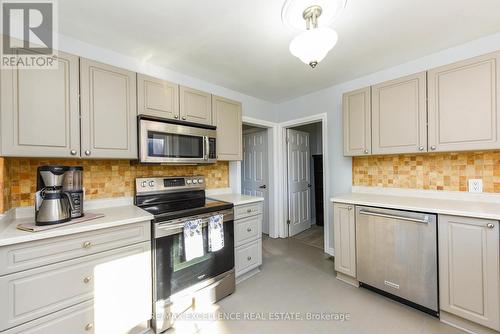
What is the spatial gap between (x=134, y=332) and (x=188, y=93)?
2.10m

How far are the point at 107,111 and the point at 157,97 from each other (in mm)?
446

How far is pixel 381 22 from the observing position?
168 cm

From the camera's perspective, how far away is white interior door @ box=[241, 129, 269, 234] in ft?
12.3

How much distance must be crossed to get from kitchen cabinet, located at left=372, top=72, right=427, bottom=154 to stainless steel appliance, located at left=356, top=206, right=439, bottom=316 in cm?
67

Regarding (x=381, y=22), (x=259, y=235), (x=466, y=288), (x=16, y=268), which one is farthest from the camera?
(x=259, y=235)

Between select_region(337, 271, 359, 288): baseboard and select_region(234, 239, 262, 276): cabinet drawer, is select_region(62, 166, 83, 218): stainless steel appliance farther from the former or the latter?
select_region(337, 271, 359, 288): baseboard

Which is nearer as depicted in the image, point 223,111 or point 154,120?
point 154,120

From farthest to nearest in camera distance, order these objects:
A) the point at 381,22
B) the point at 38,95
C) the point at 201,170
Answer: the point at 201,170, the point at 381,22, the point at 38,95

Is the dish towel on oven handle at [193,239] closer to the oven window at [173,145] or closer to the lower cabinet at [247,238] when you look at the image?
the lower cabinet at [247,238]

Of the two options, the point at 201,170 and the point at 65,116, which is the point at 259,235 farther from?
the point at 65,116

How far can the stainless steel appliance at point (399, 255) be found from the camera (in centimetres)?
170

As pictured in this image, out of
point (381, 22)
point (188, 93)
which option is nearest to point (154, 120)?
point (188, 93)

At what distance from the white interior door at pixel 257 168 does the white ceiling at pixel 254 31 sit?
1464mm

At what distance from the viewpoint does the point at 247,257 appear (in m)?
2.34
